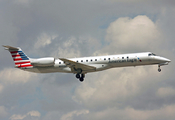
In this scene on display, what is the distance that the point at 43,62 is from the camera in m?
49.7

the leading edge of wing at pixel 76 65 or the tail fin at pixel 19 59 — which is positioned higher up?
the tail fin at pixel 19 59

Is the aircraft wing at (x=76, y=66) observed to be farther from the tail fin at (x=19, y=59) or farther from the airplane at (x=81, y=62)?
the tail fin at (x=19, y=59)

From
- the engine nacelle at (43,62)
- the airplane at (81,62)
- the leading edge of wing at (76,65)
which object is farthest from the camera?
the engine nacelle at (43,62)

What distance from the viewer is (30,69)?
51281mm

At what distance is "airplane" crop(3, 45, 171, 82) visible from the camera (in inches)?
1909

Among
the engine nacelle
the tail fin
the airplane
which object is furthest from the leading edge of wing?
the tail fin

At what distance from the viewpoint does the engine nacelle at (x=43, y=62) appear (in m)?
49.7

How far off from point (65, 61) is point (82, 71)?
3920mm

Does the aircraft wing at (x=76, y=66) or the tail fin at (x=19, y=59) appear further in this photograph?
the tail fin at (x=19, y=59)

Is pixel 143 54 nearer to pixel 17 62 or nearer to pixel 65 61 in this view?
pixel 65 61

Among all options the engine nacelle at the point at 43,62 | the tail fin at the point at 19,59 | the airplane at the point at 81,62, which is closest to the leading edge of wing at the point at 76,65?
the airplane at the point at 81,62

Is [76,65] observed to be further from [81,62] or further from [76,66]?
[81,62]

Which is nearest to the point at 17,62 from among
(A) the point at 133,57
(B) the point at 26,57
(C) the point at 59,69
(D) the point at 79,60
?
(B) the point at 26,57

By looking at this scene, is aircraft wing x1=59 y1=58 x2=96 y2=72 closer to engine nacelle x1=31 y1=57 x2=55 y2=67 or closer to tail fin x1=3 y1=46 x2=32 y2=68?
engine nacelle x1=31 y1=57 x2=55 y2=67
